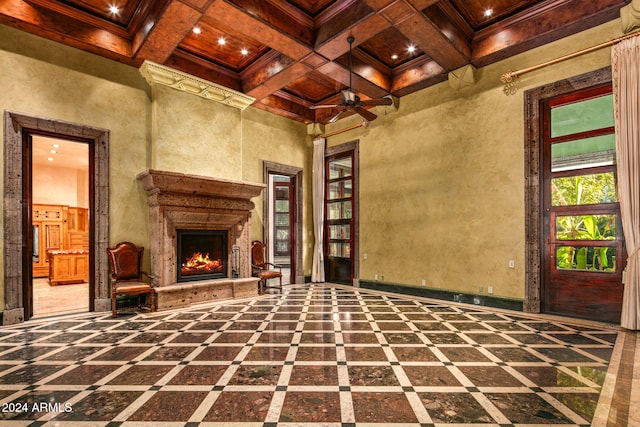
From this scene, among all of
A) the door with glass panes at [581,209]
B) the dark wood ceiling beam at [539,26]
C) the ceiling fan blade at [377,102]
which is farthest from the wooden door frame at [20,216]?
the door with glass panes at [581,209]

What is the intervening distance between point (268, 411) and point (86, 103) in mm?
5175

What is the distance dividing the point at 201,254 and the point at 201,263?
0.17 metres

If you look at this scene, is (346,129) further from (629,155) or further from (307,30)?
(629,155)

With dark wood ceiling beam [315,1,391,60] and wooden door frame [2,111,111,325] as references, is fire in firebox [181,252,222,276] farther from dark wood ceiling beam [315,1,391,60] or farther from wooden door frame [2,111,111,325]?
dark wood ceiling beam [315,1,391,60]

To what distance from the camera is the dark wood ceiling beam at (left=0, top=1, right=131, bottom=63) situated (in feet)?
13.1

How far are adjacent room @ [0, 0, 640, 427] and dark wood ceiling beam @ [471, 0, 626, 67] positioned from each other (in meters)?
0.03

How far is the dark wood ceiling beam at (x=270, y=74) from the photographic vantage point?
5148 millimetres

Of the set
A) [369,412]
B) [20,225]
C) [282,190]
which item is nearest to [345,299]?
[369,412]

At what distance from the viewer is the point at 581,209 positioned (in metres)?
4.20

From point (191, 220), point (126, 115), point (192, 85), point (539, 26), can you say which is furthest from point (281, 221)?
point (539, 26)

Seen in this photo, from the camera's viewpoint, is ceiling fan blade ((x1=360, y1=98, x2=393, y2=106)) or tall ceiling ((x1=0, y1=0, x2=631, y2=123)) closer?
tall ceiling ((x1=0, y1=0, x2=631, y2=123))

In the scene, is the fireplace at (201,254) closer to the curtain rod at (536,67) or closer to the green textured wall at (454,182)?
the green textured wall at (454,182)

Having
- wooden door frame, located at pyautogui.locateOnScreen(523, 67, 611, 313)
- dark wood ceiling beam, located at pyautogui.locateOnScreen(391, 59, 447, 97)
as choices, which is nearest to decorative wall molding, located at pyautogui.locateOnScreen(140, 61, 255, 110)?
dark wood ceiling beam, located at pyautogui.locateOnScreen(391, 59, 447, 97)

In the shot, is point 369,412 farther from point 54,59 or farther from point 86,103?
point 54,59
